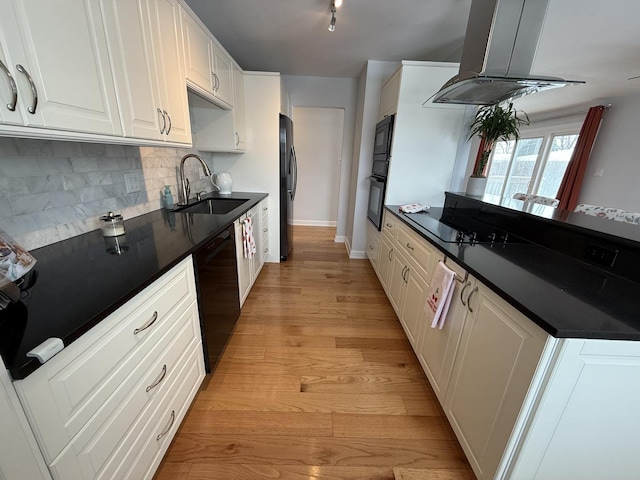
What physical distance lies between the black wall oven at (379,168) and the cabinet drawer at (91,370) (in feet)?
7.63

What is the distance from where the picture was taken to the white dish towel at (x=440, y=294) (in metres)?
1.28

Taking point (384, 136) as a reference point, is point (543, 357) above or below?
below

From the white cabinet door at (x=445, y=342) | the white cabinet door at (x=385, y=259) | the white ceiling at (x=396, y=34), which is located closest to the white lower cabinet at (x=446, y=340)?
the white cabinet door at (x=445, y=342)

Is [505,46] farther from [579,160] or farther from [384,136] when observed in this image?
[579,160]

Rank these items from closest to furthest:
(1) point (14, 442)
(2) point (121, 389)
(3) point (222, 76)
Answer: (1) point (14, 442) → (2) point (121, 389) → (3) point (222, 76)

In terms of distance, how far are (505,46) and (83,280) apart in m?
2.50

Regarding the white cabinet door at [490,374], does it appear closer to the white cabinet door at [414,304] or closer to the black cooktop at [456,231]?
the white cabinet door at [414,304]

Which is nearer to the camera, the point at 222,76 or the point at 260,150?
the point at 222,76

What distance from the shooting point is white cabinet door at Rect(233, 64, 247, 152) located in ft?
8.25

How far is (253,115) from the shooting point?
280cm

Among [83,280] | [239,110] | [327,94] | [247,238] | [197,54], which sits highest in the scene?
[327,94]

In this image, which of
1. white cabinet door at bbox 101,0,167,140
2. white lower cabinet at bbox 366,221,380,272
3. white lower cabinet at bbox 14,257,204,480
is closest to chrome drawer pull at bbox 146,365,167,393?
white lower cabinet at bbox 14,257,204,480

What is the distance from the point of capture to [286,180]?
10.0 ft

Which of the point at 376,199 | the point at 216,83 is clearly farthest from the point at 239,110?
the point at 376,199
